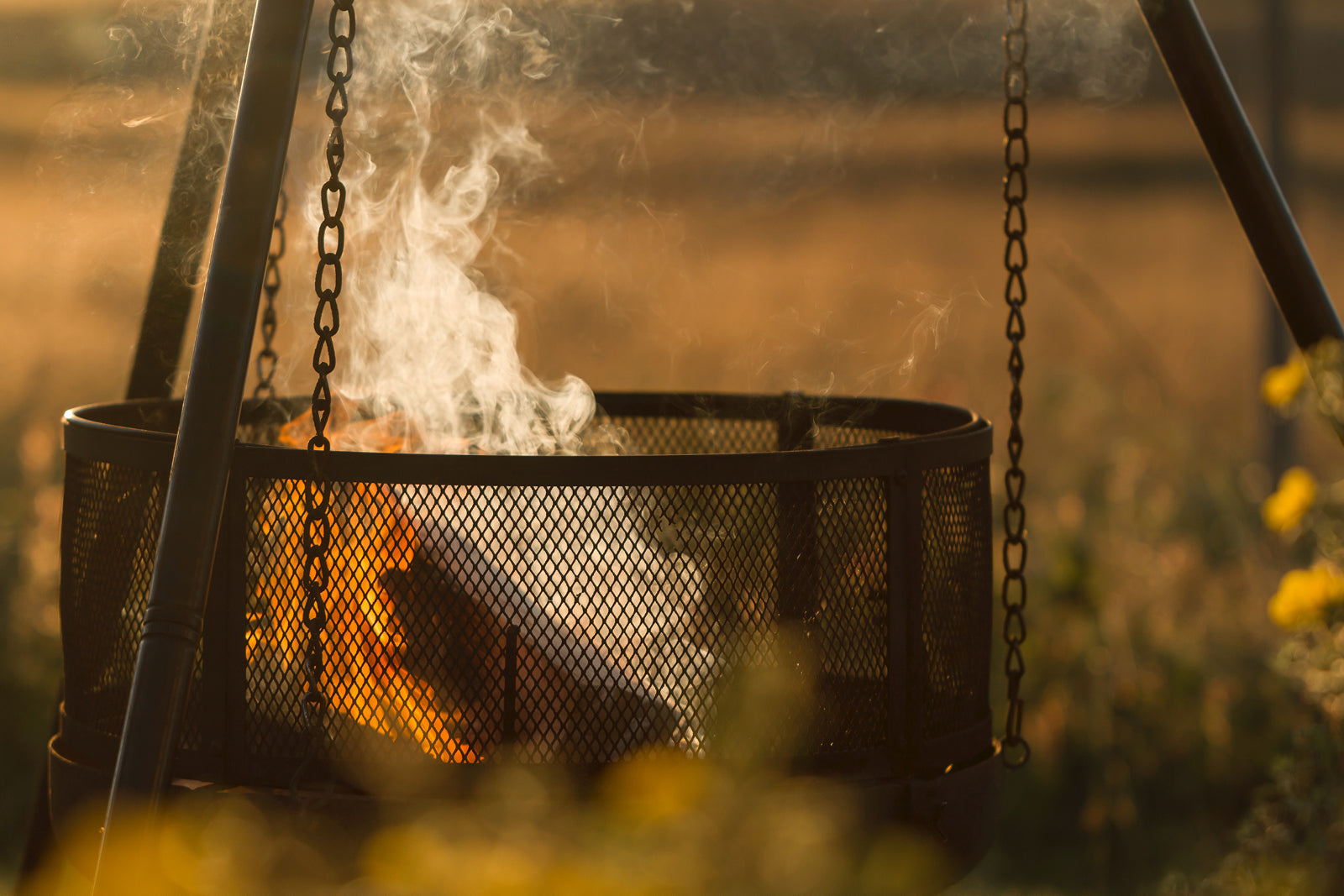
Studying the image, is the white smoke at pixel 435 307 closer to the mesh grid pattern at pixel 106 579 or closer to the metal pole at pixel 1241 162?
the mesh grid pattern at pixel 106 579

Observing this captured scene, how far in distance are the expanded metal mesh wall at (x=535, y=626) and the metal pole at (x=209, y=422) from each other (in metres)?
0.15

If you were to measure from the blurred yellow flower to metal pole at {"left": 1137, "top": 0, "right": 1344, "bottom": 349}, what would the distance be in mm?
352

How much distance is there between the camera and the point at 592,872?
0.96m

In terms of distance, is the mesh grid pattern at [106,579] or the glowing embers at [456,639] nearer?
the glowing embers at [456,639]

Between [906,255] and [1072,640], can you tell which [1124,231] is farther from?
[1072,640]

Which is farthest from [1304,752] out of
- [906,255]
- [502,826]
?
[906,255]

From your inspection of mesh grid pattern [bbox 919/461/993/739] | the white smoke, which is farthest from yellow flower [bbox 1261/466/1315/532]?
the white smoke

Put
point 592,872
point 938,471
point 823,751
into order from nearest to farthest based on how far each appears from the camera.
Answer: point 592,872
point 823,751
point 938,471

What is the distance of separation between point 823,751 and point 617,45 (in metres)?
5.11

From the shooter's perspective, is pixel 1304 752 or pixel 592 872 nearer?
pixel 592 872

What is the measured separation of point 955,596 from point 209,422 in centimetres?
99

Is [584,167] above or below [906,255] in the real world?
above

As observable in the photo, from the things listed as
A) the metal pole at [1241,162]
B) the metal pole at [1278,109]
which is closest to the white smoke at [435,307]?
the metal pole at [1241,162]

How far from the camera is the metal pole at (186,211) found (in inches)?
86.2
